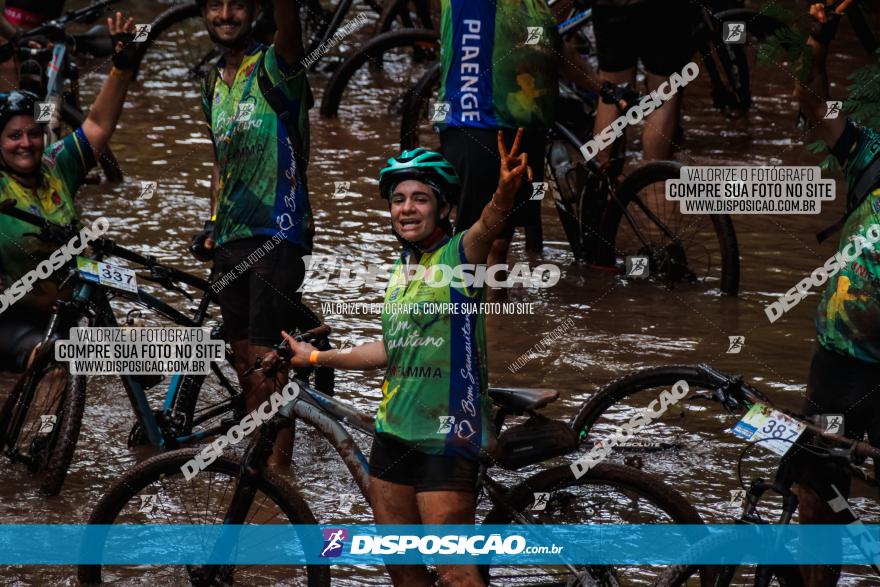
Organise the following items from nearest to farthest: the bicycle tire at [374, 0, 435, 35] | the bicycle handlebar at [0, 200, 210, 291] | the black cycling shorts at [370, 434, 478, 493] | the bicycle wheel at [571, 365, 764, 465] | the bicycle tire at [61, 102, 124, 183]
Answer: the black cycling shorts at [370, 434, 478, 493] < the bicycle wheel at [571, 365, 764, 465] < the bicycle handlebar at [0, 200, 210, 291] < the bicycle tire at [61, 102, 124, 183] < the bicycle tire at [374, 0, 435, 35]

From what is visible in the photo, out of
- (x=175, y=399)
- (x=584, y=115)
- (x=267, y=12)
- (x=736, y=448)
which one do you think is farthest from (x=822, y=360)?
(x=267, y=12)

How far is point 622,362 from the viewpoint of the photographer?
728 centimetres

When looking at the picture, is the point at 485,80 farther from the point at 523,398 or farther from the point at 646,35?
the point at 523,398

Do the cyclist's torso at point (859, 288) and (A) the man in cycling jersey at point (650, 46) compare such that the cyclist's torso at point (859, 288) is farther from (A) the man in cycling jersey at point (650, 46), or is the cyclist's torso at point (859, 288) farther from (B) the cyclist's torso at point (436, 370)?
(A) the man in cycling jersey at point (650, 46)

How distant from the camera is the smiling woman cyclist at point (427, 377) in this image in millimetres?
4555

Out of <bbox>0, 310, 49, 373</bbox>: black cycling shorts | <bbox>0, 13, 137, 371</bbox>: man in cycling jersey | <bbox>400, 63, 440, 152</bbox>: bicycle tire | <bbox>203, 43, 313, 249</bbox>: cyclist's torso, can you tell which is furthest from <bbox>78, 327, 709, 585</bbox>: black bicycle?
<bbox>400, 63, 440, 152</bbox>: bicycle tire

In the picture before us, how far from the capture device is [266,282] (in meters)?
6.02

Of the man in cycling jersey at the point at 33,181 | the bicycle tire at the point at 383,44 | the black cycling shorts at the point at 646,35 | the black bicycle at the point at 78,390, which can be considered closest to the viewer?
the black bicycle at the point at 78,390

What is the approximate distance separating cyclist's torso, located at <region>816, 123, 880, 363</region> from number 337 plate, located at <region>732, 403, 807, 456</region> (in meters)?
0.54

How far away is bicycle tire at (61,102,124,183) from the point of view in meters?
9.67

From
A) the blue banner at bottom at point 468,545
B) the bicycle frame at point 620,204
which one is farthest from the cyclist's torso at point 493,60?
the blue banner at bottom at point 468,545

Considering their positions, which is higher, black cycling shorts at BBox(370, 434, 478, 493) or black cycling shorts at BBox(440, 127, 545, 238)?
black cycling shorts at BBox(440, 127, 545, 238)

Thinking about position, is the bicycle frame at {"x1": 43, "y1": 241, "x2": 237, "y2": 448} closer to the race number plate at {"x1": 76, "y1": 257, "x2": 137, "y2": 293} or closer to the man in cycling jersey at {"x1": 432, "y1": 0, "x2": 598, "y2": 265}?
the race number plate at {"x1": 76, "y1": 257, "x2": 137, "y2": 293}

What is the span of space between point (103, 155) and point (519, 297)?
3.52 m
